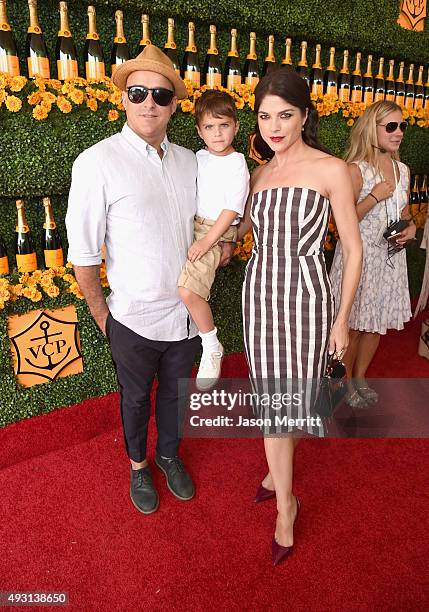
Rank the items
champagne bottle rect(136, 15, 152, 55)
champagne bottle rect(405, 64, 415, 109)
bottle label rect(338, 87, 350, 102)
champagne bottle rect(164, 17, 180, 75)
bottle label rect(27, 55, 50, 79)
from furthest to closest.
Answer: champagne bottle rect(405, 64, 415, 109) → bottle label rect(338, 87, 350, 102) → champagne bottle rect(164, 17, 180, 75) → champagne bottle rect(136, 15, 152, 55) → bottle label rect(27, 55, 50, 79)

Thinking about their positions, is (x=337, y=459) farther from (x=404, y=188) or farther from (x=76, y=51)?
(x=76, y=51)

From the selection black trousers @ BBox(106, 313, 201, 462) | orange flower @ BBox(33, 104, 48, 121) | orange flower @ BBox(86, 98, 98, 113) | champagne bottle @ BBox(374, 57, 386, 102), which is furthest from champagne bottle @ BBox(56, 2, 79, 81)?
champagne bottle @ BBox(374, 57, 386, 102)

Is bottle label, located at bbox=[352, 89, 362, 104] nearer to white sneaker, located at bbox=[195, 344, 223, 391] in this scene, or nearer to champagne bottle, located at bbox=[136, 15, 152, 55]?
champagne bottle, located at bbox=[136, 15, 152, 55]

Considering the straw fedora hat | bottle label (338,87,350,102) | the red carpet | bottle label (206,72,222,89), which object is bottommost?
the red carpet

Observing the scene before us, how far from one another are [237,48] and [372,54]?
1.51m

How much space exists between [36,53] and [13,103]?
42cm

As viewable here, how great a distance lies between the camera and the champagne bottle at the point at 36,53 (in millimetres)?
2408

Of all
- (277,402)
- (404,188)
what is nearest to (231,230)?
(277,402)

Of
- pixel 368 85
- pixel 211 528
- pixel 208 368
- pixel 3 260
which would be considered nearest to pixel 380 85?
pixel 368 85

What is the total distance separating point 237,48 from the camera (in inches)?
130

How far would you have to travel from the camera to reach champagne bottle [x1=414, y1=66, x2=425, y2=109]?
440cm

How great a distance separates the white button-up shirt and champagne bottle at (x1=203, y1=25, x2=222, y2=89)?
1261 millimetres

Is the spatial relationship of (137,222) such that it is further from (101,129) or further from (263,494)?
(263,494)

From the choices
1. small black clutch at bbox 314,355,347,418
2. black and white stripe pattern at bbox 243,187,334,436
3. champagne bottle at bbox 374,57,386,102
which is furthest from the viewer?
champagne bottle at bbox 374,57,386,102
